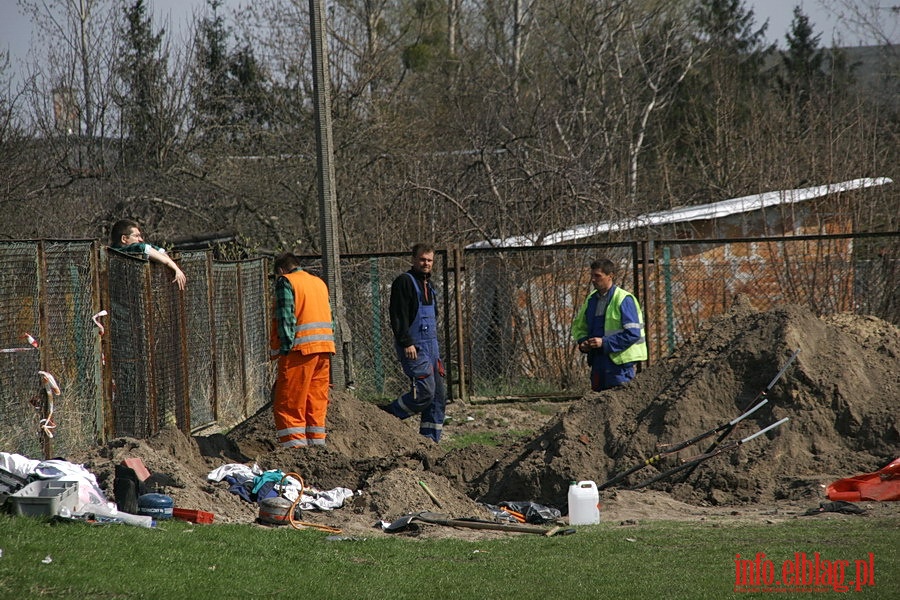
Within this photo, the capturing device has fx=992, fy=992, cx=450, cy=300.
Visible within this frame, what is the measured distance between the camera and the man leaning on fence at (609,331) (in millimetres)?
10016

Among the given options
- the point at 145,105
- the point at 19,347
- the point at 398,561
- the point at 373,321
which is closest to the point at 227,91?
the point at 145,105

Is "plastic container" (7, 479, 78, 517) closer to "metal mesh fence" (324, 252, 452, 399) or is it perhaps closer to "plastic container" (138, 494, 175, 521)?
"plastic container" (138, 494, 175, 521)

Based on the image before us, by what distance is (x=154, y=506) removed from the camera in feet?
21.3

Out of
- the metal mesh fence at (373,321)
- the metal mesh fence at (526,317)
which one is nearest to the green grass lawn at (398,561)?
the metal mesh fence at (526,317)

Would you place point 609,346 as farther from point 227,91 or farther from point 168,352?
point 227,91

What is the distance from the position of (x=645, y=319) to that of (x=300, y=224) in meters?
7.37

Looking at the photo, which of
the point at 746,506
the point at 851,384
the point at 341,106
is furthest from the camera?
the point at 341,106

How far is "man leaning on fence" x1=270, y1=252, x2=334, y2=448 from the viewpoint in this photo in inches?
383

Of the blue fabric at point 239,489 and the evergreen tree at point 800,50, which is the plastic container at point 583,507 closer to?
the blue fabric at point 239,489

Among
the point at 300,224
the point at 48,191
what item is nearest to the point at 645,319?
the point at 300,224

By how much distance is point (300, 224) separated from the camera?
18.7 m

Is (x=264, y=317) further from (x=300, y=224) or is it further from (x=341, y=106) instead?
(x=341, y=106)

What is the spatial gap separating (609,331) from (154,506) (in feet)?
17.1

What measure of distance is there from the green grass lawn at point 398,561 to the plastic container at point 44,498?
0.11 meters
